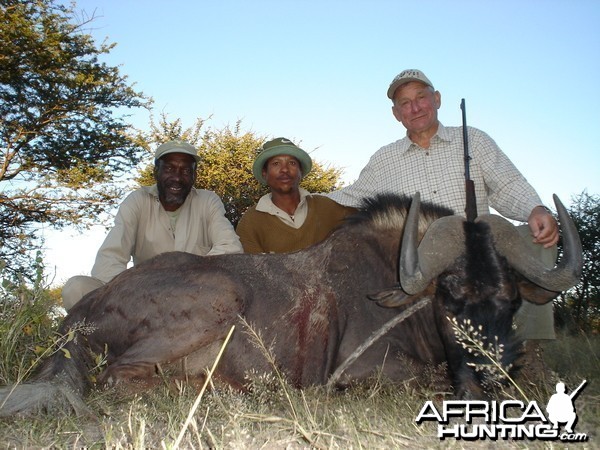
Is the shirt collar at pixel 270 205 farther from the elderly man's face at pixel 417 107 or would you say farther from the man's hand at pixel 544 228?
the man's hand at pixel 544 228

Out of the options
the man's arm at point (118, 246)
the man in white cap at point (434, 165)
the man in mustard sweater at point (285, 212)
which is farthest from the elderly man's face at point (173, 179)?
the man in white cap at point (434, 165)

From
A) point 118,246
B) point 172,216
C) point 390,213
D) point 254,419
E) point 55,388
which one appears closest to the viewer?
point 254,419

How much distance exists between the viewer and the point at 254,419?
8.74ft

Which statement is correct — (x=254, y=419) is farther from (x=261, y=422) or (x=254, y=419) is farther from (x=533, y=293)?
(x=533, y=293)

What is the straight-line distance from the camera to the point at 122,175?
14969 millimetres

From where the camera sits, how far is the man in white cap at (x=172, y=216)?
591 centimetres

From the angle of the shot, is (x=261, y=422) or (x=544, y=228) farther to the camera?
A: (x=544, y=228)

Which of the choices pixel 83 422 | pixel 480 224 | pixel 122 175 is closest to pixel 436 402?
pixel 480 224

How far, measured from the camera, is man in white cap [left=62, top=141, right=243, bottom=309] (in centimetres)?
591

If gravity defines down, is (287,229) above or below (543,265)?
above

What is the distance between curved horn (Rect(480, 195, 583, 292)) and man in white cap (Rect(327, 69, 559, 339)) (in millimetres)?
924

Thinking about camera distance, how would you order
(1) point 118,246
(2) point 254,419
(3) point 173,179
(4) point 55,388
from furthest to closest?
(3) point 173,179, (1) point 118,246, (4) point 55,388, (2) point 254,419

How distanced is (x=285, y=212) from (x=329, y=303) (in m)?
2.11

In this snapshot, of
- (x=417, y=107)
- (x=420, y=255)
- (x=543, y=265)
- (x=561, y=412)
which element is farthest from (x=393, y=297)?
(x=417, y=107)
